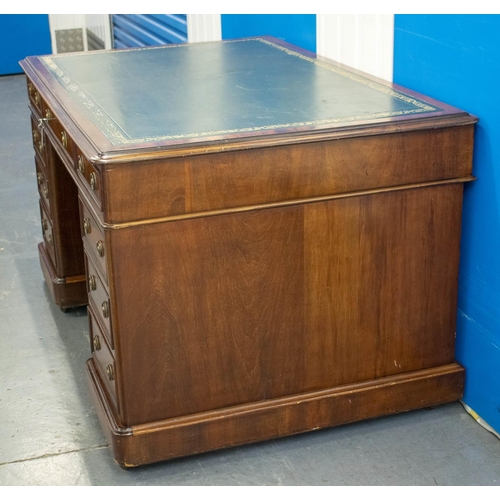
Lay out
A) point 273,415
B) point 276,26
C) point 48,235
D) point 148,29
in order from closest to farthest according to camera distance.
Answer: point 273,415
point 48,235
point 276,26
point 148,29

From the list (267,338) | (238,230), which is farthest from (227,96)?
(267,338)

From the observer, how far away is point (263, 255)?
2.20 m

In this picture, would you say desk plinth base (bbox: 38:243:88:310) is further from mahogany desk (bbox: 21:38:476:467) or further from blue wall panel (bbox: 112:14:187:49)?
blue wall panel (bbox: 112:14:187:49)

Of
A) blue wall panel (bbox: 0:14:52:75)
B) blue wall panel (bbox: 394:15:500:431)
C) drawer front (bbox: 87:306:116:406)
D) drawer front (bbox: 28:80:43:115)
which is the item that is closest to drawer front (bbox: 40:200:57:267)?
drawer front (bbox: 28:80:43:115)

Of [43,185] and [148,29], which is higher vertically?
[148,29]

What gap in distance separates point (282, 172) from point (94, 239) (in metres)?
0.58

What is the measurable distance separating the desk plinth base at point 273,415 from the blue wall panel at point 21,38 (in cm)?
543

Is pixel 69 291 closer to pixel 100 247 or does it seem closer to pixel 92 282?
pixel 92 282

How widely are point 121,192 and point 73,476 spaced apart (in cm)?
83

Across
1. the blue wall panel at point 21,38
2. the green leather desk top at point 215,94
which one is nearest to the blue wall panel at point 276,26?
the green leather desk top at point 215,94

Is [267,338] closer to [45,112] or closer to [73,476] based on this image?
[73,476]

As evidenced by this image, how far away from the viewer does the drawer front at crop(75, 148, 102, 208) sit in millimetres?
2051

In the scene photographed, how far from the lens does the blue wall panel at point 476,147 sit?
219 centimetres

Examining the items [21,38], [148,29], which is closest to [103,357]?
[148,29]
